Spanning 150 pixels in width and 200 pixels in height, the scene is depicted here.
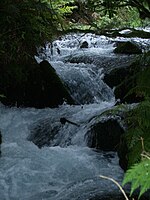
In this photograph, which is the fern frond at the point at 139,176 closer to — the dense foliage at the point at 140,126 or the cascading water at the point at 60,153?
the dense foliage at the point at 140,126

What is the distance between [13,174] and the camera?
4.50m

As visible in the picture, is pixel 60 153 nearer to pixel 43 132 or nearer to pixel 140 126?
pixel 43 132

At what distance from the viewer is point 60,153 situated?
5.18 m

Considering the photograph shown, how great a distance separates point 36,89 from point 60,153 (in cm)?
204

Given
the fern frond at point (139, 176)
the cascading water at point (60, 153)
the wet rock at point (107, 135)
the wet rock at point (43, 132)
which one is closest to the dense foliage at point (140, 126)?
the fern frond at point (139, 176)

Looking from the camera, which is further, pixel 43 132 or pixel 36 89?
pixel 36 89

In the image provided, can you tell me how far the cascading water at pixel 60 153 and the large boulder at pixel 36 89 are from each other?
0.57 ft

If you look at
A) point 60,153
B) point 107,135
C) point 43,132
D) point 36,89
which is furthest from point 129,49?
point 60,153

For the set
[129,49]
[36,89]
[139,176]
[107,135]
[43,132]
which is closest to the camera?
[139,176]

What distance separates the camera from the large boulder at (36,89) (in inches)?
262

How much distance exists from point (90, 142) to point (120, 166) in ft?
2.70

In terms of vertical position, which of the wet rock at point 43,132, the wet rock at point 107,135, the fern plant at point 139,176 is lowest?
the wet rock at point 43,132

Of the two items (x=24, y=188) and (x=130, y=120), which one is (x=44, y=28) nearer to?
(x=24, y=188)

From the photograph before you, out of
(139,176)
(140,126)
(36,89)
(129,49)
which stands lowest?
(36,89)
